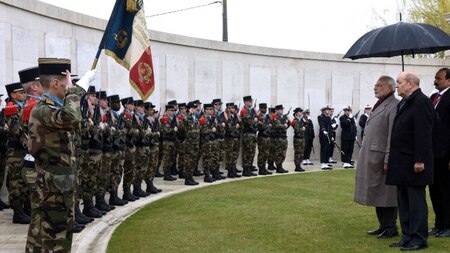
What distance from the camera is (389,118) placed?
23.0ft

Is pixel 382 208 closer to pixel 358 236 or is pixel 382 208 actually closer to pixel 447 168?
pixel 358 236

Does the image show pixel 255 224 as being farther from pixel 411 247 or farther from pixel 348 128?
pixel 348 128

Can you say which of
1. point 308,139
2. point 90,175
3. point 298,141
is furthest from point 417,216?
point 308,139

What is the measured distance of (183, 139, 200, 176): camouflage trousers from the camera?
1351 cm

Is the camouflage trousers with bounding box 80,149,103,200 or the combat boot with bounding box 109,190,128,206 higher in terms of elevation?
the camouflage trousers with bounding box 80,149,103,200

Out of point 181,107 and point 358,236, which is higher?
point 181,107

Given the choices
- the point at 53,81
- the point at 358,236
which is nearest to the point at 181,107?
the point at 358,236

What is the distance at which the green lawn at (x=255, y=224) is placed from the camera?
6703 mm

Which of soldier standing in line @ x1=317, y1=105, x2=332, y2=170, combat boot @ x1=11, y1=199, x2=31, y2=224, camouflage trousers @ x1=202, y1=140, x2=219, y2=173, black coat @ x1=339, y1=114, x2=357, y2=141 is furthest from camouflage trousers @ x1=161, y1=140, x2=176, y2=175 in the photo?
black coat @ x1=339, y1=114, x2=357, y2=141

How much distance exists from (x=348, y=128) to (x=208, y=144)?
278 inches

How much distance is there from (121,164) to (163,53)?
7.73 meters

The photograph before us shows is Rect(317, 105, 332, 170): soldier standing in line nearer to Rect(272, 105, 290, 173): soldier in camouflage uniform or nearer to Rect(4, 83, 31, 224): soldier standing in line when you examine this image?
Rect(272, 105, 290, 173): soldier in camouflage uniform

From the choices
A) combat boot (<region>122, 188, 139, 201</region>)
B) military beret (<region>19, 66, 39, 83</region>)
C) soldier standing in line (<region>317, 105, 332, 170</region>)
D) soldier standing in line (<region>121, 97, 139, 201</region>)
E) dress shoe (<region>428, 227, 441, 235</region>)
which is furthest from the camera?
soldier standing in line (<region>317, 105, 332, 170</region>)

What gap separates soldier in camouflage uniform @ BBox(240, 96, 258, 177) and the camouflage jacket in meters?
10.9
